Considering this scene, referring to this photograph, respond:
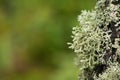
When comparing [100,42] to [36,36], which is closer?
[100,42]

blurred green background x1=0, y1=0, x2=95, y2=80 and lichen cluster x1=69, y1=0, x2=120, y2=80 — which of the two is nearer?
lichen cluster x1=69, y1=0, x2=120, y2=80

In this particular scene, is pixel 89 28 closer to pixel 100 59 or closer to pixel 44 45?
pixel 100 59

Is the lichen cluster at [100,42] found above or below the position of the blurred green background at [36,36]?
below

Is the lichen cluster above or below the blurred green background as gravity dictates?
below

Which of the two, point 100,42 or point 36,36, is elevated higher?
point 36,36
